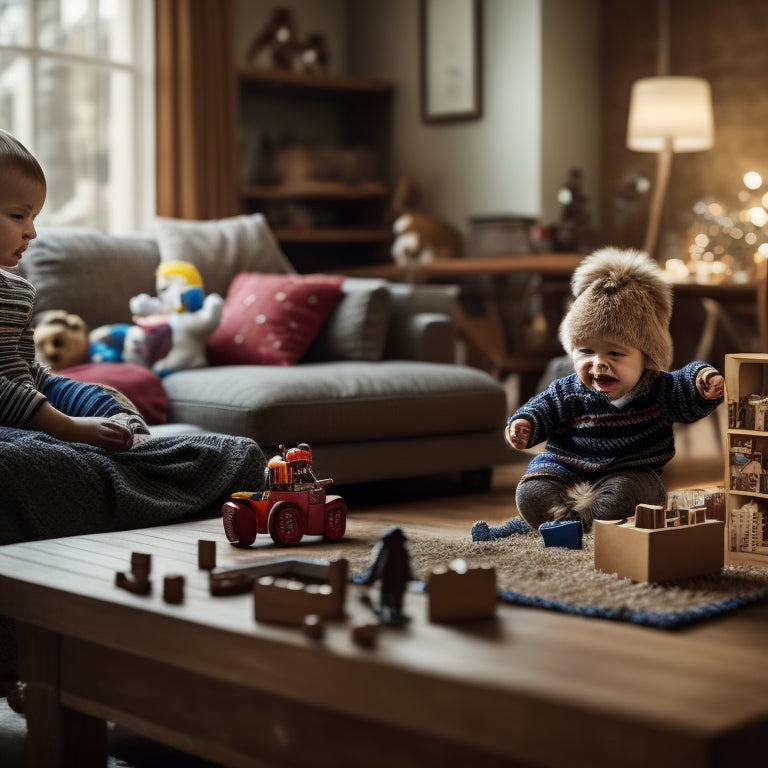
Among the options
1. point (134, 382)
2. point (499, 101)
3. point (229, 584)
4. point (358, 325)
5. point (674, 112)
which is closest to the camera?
point (229, 584)

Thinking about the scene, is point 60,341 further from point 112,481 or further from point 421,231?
point 421,231

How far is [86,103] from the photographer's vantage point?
5070mm

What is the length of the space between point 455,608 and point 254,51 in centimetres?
473

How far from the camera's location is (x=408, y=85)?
19.7ft

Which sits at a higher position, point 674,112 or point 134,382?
point 674,112

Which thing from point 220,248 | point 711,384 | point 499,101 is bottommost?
point 711,384

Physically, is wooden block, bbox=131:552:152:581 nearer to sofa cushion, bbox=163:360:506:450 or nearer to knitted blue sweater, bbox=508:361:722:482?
knitted blue sweater, bbox=508:361:722:482

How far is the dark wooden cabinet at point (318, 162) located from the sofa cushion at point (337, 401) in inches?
92.7

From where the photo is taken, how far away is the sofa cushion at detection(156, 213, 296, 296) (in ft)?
11.9

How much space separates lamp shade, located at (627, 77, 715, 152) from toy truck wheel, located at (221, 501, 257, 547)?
148 inches

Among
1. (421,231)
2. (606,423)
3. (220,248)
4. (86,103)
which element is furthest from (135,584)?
(421,231)

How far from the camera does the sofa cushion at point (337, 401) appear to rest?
9.75 feet

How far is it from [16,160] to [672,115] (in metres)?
3.54

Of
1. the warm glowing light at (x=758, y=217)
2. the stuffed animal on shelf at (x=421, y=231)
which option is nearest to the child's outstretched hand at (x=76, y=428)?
the stuffed animal on shelf at (x=421, y=231)
